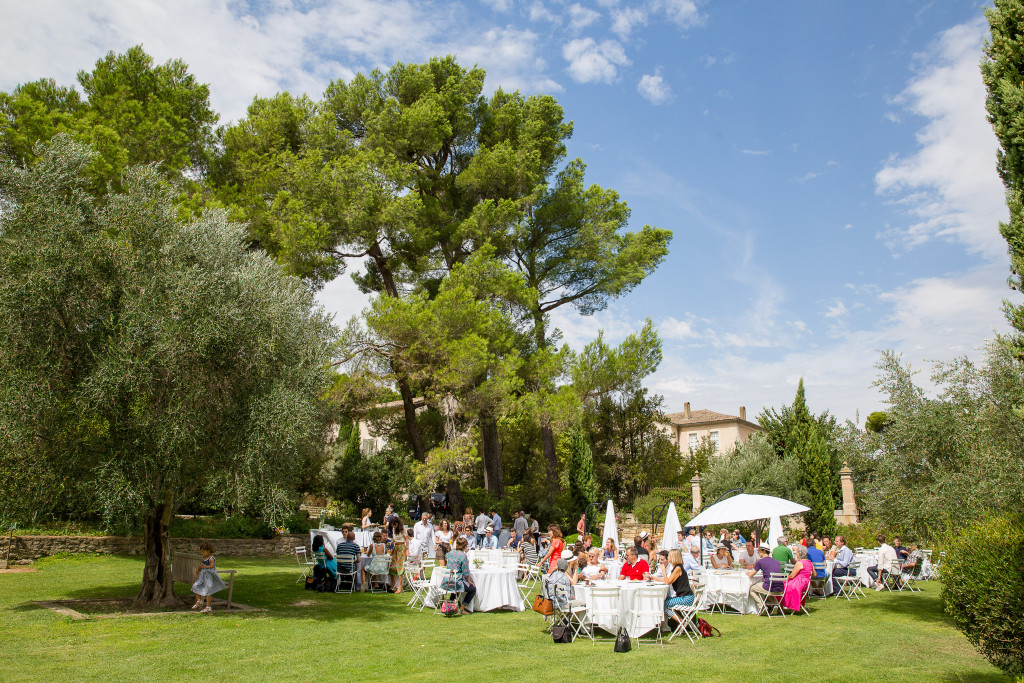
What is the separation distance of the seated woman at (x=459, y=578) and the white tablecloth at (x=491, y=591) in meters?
0.16

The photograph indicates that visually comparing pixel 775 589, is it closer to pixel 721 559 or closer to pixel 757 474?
pixel 721 559

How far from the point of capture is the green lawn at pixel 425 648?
671cm

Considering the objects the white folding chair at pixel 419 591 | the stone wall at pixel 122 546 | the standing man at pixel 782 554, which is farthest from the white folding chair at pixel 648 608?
the stone wall at pixel 122 546

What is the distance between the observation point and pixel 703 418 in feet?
168

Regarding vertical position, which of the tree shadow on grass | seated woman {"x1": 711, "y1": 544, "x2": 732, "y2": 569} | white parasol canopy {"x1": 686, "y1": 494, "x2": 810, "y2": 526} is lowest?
the tree shadow on grass

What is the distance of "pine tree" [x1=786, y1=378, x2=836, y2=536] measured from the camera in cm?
2319

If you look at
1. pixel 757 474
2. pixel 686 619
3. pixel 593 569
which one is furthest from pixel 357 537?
pixel 757 474

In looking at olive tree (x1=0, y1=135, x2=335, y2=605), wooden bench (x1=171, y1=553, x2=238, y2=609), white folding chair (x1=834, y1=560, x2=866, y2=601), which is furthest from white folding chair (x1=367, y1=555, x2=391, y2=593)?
white folding chair (x1=834, y1=560, x2=866, y2=601)

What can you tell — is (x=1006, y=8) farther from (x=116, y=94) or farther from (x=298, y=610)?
(x=116, y=94)

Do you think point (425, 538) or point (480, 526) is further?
point (480, 526)

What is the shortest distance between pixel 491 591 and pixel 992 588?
23.7 feet

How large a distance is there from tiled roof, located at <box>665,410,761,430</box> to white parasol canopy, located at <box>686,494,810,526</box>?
37.6m

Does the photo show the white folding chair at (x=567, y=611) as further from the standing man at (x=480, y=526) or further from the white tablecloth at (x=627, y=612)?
the standing man at (x=480, y=526)

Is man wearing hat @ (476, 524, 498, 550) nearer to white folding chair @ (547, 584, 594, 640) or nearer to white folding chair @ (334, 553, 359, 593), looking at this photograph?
white folding chair @ (334, 553, 359, 593)
